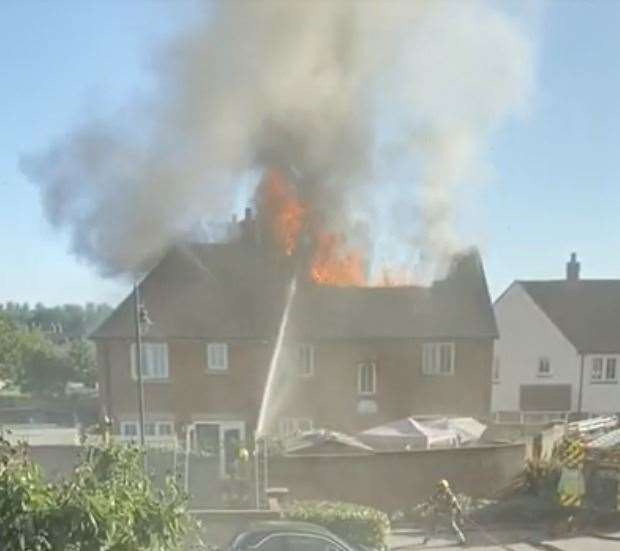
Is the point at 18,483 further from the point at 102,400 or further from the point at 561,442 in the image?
the point at 102,400

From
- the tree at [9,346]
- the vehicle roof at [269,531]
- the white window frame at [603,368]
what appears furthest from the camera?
the tree at [9,346]

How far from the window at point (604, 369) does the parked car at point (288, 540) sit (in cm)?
2159

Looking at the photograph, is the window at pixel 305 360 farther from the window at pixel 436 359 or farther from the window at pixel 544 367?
the window at pixel 544 367

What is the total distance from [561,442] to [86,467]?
13.0 m

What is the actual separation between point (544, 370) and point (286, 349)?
1154cm

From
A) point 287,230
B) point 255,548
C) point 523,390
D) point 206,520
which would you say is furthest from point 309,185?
point 523,390

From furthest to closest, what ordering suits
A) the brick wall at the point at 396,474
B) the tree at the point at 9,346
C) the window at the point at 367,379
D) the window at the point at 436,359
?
1. the tree at the point at 9,346
2. the window at the point at 367,379
3. the window at the point at 436,359
4. the brick wall at the point at 396,474

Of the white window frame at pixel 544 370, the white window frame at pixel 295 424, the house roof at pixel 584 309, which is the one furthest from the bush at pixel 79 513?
the house roof at pixel 584 309

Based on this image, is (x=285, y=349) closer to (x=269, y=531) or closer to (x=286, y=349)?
(x=286, y=349)

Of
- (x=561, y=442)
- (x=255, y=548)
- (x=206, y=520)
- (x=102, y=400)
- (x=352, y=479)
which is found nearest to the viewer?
(x=255, y=548)

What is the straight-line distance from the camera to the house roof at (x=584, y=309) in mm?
26734

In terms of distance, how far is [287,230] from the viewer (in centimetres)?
2034

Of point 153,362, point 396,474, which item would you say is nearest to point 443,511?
point 396,474

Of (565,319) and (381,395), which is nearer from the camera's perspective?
(381,395)
